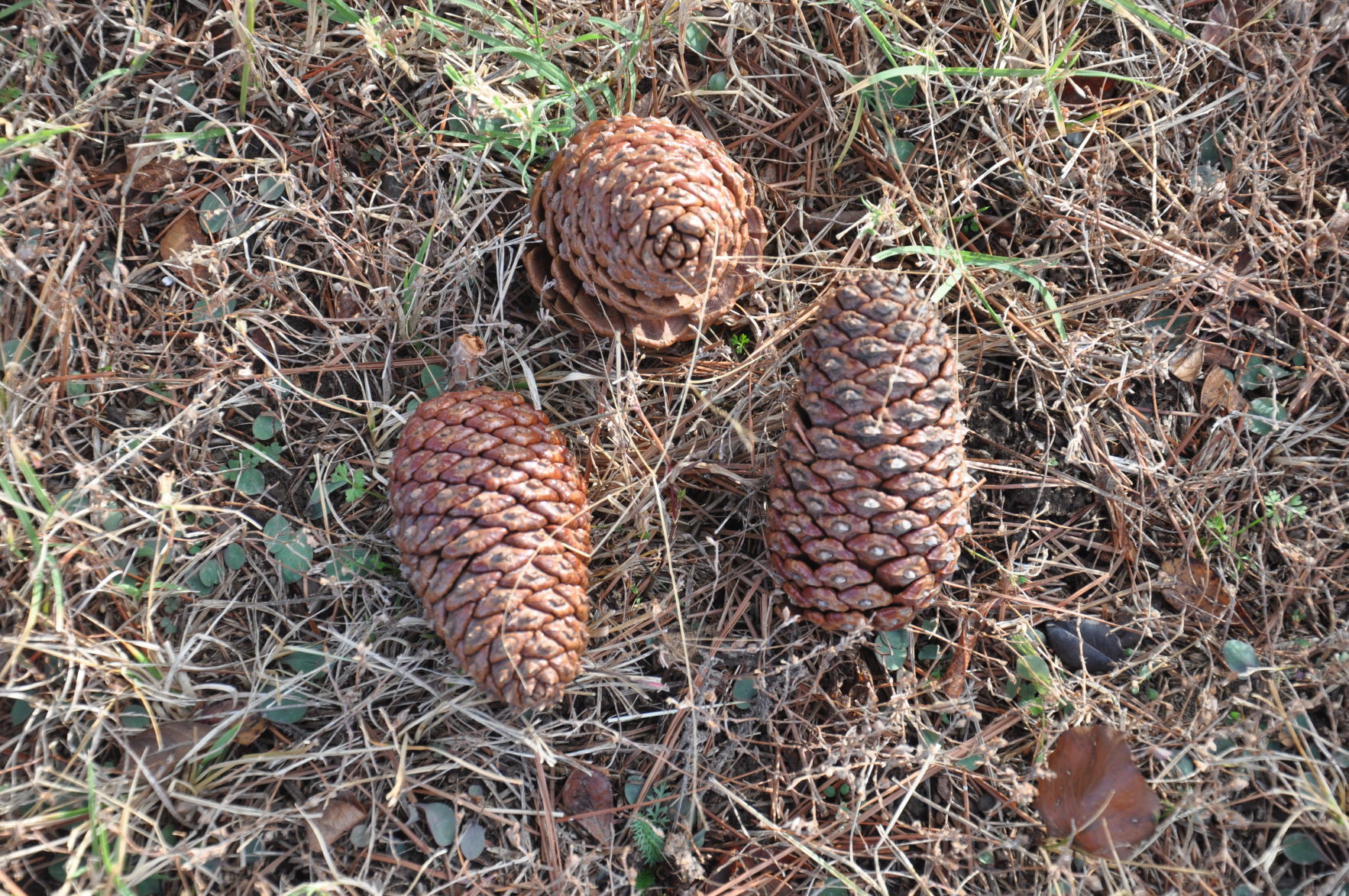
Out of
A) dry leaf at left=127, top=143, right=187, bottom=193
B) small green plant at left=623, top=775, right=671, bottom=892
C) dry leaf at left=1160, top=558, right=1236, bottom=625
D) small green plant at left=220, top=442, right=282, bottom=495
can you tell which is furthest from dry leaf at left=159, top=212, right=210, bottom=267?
dry leaf at left=1160, top=558, right=1236, bottom=625

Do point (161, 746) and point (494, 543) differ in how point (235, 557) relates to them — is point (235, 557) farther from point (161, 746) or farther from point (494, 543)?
point (494, 543)

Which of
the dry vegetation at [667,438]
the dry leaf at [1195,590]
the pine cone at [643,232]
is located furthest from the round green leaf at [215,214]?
the dry leaf at [1195,590]

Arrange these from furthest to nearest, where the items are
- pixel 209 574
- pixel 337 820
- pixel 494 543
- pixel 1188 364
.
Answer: pixel 1188 364, pixel 209 574, pixel 337 820, pixel 494 543

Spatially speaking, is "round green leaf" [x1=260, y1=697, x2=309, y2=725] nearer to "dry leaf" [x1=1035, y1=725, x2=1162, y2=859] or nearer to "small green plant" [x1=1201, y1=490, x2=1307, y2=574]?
"dry leaf" [x1=1035, y1=725, x2=1162, y2=859]

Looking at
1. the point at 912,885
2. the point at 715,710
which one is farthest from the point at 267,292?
the point at 912,885

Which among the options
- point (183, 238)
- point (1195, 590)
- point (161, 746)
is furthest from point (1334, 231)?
point (161, 746)

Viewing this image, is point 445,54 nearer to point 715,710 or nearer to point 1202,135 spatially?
point 715,710
